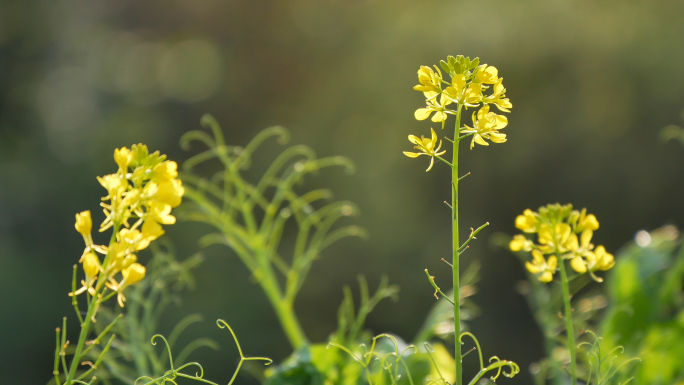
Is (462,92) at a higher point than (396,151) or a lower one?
higher

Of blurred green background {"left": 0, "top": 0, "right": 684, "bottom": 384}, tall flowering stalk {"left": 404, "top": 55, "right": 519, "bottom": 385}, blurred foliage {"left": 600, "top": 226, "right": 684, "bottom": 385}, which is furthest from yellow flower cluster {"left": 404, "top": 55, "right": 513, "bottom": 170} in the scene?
blurred green background {"left": 0, "top": 0, "right": 684, "bottom": 384}

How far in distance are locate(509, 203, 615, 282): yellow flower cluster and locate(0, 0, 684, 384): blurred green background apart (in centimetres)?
103

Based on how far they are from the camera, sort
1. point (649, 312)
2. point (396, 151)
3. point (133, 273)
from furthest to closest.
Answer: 1. point (396, 151)
2. point (649, 312)
3. point (133, 273)

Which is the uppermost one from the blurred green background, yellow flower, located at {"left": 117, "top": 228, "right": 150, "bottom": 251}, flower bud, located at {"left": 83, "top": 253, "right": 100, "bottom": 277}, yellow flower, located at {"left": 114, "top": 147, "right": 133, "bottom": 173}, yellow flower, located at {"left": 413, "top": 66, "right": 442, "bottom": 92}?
yellow flower, located at {"left": 413, "top": 66, "right": 442, "bottom": 92}

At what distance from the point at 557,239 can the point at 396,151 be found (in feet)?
3.90

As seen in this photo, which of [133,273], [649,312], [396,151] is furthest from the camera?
[396,151]

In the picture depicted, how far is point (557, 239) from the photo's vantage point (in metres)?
0.21

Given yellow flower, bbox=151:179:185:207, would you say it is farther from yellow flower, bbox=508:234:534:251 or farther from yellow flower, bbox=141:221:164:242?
yellow flower, bbox=508:234:534:251

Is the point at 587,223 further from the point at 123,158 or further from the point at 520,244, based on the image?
the point at 123,158

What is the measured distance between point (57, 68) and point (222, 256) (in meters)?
0.83

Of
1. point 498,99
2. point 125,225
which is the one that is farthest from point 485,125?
point 125,225

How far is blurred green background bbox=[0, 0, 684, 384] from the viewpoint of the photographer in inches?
52.6

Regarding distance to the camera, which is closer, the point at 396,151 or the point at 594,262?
the point at 594,262

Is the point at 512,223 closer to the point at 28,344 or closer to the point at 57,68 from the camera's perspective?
the point at 28,344
